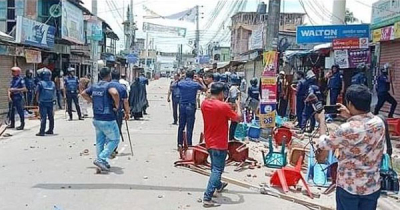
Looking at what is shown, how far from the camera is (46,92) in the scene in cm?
1332

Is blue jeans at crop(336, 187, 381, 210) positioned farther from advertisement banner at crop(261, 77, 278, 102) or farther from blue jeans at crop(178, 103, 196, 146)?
advertisement banner at crop(261, 77, 278, 102)

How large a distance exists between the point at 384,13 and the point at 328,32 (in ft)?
6.52

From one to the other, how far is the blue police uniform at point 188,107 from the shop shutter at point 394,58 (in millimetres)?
8141

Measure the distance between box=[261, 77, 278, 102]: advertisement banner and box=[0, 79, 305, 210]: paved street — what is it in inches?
99.6

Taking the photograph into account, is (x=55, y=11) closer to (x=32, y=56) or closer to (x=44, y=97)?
(x=32, y=56)

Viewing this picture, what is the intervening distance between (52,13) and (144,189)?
20780 millimetres

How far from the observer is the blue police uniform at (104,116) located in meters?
8.66


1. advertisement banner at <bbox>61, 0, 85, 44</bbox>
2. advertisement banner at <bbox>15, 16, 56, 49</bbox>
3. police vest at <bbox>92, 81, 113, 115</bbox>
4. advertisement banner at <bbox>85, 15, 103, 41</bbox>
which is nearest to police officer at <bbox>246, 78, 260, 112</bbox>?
police vest at <bbox>92, 81, 113, 115</bbox>

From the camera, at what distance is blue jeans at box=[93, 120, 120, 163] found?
8703mm

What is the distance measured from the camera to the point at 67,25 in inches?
1066

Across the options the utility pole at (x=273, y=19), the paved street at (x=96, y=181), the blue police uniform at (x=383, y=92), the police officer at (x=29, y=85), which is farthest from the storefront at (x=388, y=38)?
the police officer at (x=29, y=85)

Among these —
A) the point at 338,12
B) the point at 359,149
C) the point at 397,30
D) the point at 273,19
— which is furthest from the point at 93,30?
the point at 359,149

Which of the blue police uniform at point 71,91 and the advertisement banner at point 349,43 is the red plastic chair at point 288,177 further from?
the blue police uniform at point 71,91

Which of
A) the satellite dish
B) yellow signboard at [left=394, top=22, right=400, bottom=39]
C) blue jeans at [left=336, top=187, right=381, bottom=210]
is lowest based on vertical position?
blue jeans at [left=336, top=187, right=381, bottom=210]
